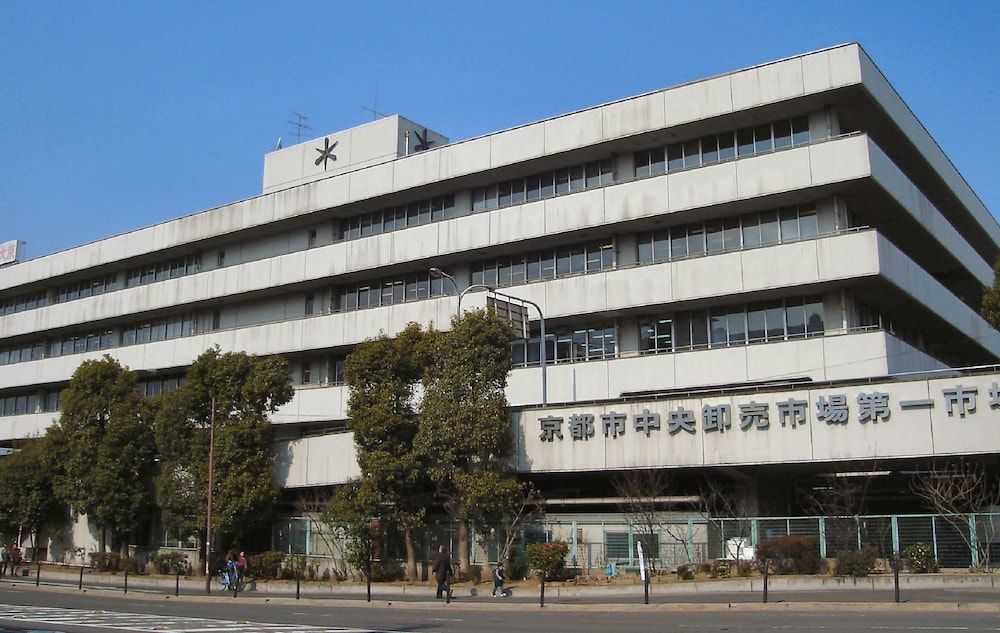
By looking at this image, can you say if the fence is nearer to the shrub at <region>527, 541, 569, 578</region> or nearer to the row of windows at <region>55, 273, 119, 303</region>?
the shrub at <region>527, 541, 569, 578</region>

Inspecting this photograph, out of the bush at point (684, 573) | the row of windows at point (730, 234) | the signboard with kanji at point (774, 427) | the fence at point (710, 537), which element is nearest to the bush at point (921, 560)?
the fence at point (710, 537)

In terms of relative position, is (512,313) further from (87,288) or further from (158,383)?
(87,288)

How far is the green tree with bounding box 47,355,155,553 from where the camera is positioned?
1836 inches

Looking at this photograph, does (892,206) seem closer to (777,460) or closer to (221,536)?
(777,460)

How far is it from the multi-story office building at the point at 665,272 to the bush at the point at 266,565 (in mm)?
4708

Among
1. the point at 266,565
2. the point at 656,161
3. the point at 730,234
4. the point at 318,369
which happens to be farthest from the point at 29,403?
the point at 730,234

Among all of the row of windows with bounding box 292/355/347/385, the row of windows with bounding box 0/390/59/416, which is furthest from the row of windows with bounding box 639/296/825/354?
the row of windows with bounding box 0/390/59/416

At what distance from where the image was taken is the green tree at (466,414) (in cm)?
3425

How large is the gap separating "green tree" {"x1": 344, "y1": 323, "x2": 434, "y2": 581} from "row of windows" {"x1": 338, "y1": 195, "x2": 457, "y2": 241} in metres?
12.4

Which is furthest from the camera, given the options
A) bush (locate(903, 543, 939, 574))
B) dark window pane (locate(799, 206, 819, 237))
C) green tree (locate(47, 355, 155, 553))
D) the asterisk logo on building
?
the asterisk logo on building

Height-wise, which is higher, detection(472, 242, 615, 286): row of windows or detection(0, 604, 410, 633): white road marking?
detection(472, 242, 615, 286): row of windows

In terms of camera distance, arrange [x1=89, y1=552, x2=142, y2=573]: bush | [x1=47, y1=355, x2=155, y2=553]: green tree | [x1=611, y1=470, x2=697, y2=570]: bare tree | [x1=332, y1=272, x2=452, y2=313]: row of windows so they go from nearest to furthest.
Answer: [x1=611, y1=470, x2=697, y2=570]: bare tree < [x1=89, y1=552, x2=142, y2=573]: bush < [x1=47, y1=355, x2=155, y2=553]: green tree < [x1=332, y1=272, x2=452, y2=313]: row of windows

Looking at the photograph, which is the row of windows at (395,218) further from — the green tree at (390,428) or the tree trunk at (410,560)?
the tree trunk at (410,560)

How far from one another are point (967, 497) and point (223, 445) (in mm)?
28419
